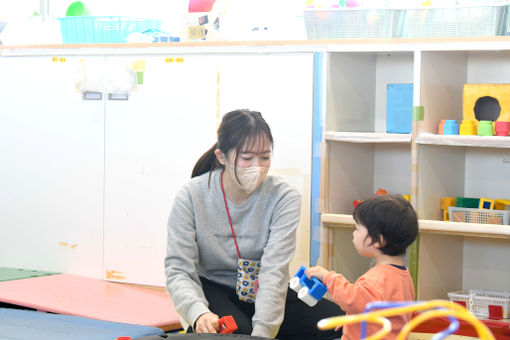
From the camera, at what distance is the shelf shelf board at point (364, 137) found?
2.43 meters

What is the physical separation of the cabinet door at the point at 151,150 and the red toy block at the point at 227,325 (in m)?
1.06

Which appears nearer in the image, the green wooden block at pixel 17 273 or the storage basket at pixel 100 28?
the green wooden block at pixel 17 273

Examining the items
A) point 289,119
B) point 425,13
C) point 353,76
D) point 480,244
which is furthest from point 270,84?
point 480,244

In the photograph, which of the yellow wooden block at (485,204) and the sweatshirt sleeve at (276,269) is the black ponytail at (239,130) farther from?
the yellow wooden block at (485,204)

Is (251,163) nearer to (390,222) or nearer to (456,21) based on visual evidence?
(390,222)

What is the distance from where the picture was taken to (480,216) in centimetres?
236

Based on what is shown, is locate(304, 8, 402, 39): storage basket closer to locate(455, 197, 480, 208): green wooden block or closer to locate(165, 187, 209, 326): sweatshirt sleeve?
locate(455, 197, 480, 208): green wooden block

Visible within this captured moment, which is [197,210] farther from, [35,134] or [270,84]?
[35,134]

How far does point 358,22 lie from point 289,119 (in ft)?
1.39

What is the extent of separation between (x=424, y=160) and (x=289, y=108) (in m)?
0.51

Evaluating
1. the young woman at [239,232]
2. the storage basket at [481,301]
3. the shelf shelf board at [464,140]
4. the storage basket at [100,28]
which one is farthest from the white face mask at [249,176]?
the storage basket at [100,28]

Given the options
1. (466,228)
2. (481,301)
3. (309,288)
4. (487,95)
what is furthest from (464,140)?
(309,288)

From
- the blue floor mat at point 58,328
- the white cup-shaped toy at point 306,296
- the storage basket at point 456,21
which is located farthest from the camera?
the storage basket at point 456,21

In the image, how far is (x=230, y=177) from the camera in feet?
6.72
